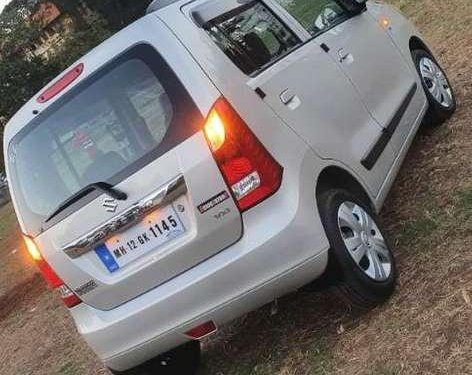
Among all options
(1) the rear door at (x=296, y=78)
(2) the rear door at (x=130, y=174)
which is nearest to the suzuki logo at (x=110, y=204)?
(2) the rear door at (x=130, y=174)

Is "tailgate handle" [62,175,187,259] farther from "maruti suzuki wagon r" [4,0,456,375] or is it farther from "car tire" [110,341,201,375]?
"car tire" [110,341,201,375]

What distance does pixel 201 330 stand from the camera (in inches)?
155

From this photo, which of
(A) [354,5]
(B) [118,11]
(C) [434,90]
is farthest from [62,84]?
(B) [118,11]

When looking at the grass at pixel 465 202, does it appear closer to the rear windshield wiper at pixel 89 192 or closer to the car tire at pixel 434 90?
the car tire at pixel 434 90

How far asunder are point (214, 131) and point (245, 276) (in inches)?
28.2

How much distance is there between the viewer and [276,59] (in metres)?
4.43

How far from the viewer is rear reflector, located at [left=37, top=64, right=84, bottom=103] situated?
416 cm

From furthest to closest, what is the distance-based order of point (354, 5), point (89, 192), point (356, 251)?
point (354, 5) < point (356, 251) < point (89, 192)

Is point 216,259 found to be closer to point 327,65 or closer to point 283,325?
point 283,325

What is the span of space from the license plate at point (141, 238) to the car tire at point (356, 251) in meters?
0.76

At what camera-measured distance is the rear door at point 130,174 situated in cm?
373

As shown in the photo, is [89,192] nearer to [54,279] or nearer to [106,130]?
[106,130]

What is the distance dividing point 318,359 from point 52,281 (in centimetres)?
150

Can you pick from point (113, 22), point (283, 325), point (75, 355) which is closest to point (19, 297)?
point (75, 355)
